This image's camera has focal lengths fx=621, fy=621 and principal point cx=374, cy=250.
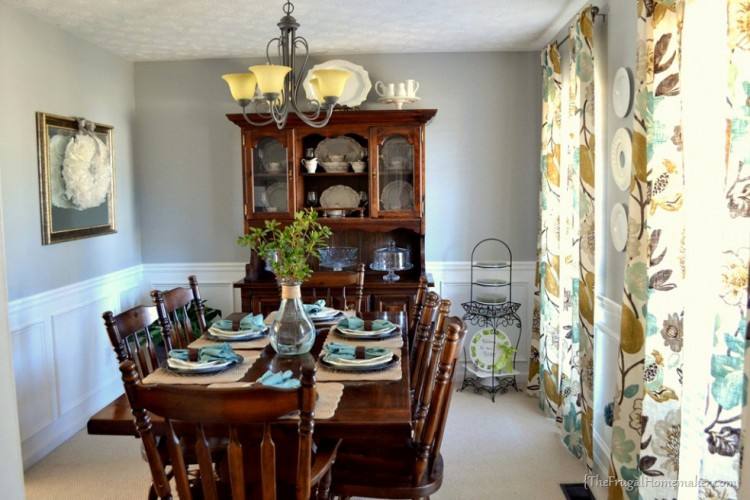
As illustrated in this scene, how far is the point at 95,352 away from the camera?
3955mm

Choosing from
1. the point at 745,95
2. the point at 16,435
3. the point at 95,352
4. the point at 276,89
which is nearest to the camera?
the point at 16,435

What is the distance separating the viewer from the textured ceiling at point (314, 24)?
10.7 feet

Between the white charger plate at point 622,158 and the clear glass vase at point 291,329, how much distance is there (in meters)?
1.45

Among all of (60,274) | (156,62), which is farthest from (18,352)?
(156,62)

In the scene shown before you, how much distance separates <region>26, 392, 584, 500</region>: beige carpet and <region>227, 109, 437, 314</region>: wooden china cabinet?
3.33 ft

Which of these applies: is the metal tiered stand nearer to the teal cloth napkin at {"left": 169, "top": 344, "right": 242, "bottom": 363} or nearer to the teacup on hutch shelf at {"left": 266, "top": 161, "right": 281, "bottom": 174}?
the teacup on hutch shelf at {"left": 266, "top": 161, "right": 281, "bottom": 174}

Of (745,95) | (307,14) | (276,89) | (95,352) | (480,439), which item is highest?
(307,14)

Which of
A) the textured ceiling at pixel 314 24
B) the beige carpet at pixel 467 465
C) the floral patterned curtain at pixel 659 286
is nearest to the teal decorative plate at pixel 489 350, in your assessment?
the beige carpet at pixel 467 465

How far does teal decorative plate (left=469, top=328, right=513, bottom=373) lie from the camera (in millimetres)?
4359

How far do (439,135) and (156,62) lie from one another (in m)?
2.13

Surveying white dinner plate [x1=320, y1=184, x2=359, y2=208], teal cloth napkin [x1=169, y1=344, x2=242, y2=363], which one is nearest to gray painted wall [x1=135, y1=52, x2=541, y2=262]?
white dinner plate [x1=320, y1=184, x2=359, y2=208]

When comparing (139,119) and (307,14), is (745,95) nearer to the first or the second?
(307,14)

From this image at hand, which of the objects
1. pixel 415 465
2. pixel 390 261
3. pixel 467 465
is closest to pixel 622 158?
pixel 415 465

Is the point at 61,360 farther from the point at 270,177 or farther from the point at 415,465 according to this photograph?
the point at 415,465
